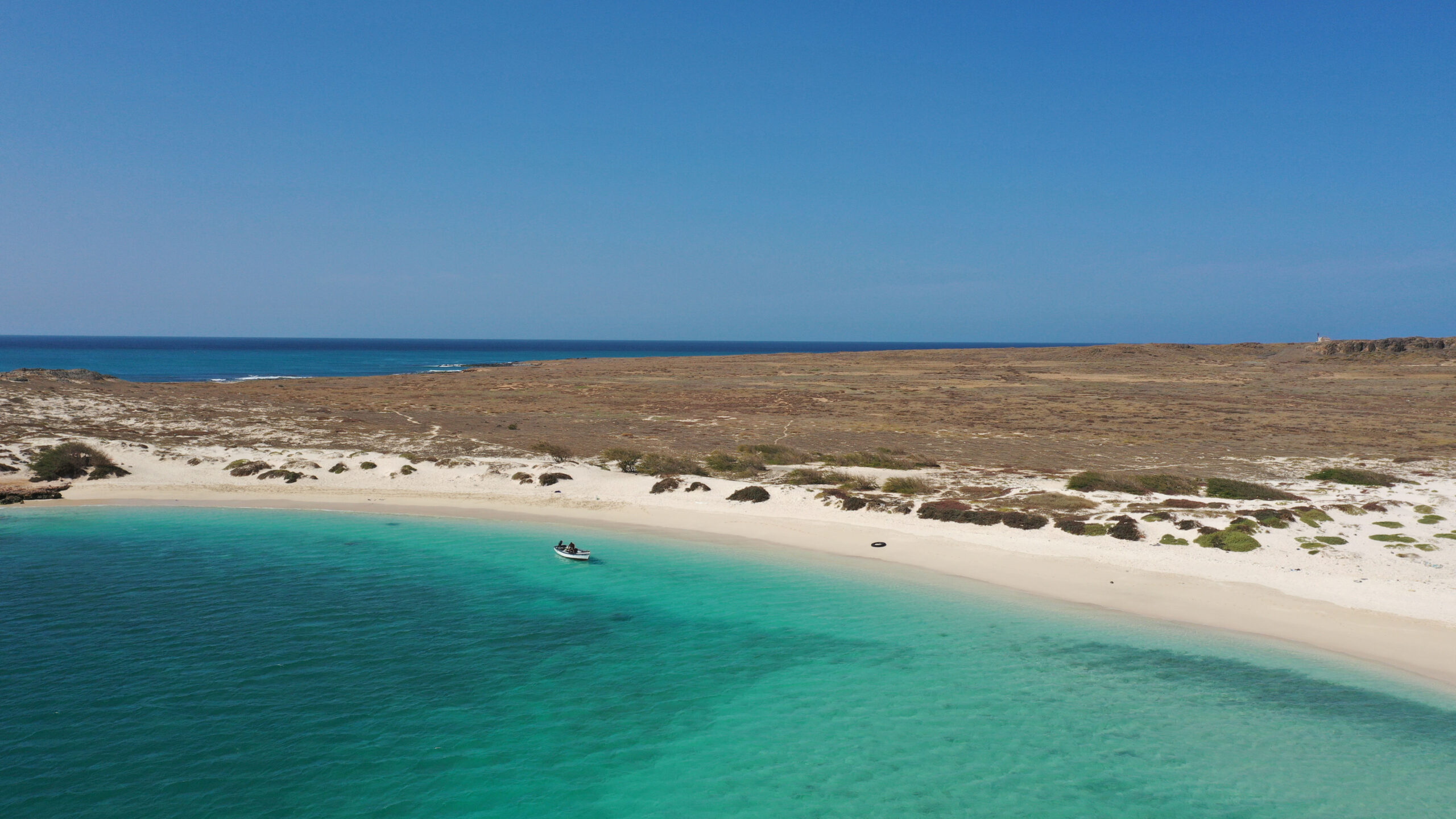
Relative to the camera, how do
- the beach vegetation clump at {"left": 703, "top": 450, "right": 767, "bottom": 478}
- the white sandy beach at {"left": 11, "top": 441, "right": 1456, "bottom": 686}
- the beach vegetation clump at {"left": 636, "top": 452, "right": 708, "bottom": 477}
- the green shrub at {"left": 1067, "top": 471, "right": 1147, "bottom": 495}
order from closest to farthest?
the white sandy beach at {"left": 11, "top": 441, "right": 1456, "bottom": 686}
the green shrub at {"left": 1067, "top": 471, "right": 1147, "bottom": 495}
the beach vegetation clump at {"left": 636, "top": 452, "right": 708, "bottom": 477}
the beach vegetation clump at {"left": 703, "top": 450, "right": 767, "bottom": 478}

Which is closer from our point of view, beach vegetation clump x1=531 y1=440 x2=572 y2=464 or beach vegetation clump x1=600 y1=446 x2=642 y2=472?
beach vegetation clump x1=600 y1=446 x2=642 y2=472

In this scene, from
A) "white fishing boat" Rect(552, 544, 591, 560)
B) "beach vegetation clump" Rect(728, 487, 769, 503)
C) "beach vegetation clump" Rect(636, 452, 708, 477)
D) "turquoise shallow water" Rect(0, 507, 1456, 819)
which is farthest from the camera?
"beach vegetation clump" Rect(636, 452, 708, 477)

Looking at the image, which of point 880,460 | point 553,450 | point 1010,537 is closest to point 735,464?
point 880,460

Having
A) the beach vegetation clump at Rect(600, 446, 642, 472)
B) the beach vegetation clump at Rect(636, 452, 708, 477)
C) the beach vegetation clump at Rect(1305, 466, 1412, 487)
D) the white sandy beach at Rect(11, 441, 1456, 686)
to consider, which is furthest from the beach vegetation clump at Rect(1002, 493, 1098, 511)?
the beach vegetation clump at Rect(600, 446, 642, 472)

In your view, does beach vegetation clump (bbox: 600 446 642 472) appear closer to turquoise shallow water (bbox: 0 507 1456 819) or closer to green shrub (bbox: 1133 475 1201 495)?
turquoise shallow water (bbox: 0 507 1456 819)

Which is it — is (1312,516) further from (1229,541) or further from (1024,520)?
(1024,520)

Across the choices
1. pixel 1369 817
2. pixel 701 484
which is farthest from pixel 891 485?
pixel 1369 817
